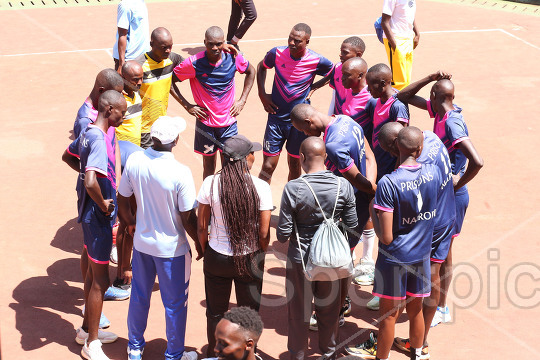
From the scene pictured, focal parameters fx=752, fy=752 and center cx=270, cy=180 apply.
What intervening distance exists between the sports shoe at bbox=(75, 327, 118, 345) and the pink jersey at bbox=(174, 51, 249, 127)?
2.98 meters

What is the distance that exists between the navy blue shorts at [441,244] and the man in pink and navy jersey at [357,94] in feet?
4.88

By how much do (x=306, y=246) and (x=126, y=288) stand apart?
7.32ft

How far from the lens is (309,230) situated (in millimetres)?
5949

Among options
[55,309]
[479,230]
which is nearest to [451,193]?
[479,230]

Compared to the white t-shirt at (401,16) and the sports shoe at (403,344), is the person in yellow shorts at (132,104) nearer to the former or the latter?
the sports shoe at (403,344)

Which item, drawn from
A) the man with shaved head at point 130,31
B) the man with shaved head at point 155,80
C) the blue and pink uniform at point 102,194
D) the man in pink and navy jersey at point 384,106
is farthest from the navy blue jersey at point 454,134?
the man with shaved head at point 130,31

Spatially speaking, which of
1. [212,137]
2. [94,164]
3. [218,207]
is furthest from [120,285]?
[212,137]

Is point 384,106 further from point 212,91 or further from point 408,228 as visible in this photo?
point 212,91

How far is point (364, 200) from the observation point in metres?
6.84

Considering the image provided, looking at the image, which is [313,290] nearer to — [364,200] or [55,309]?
[364,200]

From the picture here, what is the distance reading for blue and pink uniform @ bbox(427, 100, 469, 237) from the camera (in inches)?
257

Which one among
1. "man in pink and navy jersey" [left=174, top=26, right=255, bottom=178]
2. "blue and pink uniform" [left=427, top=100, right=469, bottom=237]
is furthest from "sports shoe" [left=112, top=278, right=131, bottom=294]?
"blue and pink uniform" [left=427, top=100, right=469, bottom=237]

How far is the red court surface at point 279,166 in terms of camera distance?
6.80m

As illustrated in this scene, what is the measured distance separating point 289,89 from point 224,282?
3.28 m
